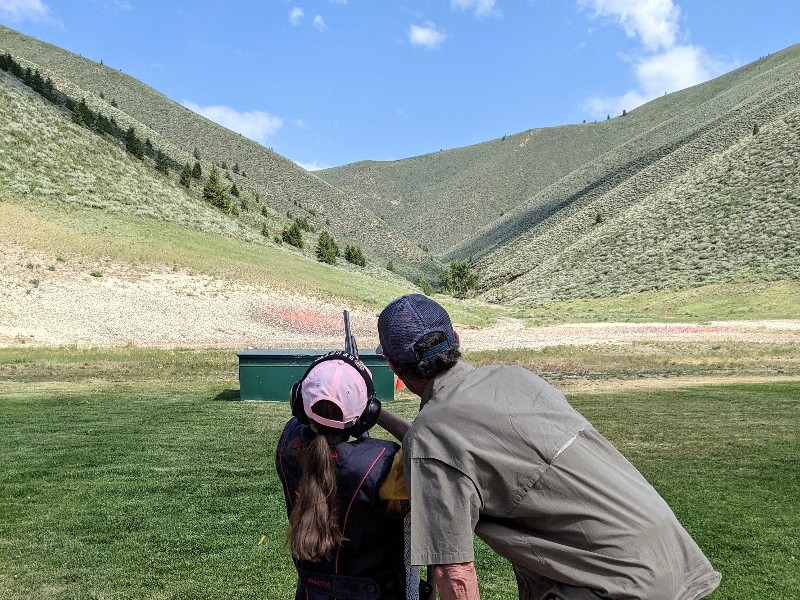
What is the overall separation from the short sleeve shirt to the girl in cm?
41

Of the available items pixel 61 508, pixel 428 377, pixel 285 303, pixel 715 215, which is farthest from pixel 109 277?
pixel 715 215

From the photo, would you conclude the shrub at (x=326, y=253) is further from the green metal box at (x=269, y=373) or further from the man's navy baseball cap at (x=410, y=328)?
the man's navy baseball cap at (x=410, y=328)

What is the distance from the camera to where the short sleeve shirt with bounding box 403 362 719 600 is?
7.20 ft

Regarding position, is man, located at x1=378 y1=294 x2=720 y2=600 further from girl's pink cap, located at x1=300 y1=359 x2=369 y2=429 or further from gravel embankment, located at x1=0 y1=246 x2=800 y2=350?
gravel embankment, located at x1=0 y1=246 x2=800 y2=350

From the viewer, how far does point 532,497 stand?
2.24m

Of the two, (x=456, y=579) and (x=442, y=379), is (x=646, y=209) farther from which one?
Result: (x=456, y=579)

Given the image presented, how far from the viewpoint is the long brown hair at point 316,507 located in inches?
102

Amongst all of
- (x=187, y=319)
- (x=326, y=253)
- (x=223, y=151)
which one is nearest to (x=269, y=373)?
(x=187, y=319)

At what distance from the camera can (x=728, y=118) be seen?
10581 centimetres

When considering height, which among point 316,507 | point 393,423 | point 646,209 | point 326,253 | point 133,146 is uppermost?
point 133,146

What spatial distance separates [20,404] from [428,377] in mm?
14213

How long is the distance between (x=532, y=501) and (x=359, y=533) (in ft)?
2.48

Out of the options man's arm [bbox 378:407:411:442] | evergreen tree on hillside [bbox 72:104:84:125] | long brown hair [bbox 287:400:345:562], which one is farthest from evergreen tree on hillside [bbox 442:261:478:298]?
long brown hair [bbox 287:400:345:562]

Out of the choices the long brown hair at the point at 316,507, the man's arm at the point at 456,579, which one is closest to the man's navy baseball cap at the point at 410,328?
the long brown hair at the point at 316,507
